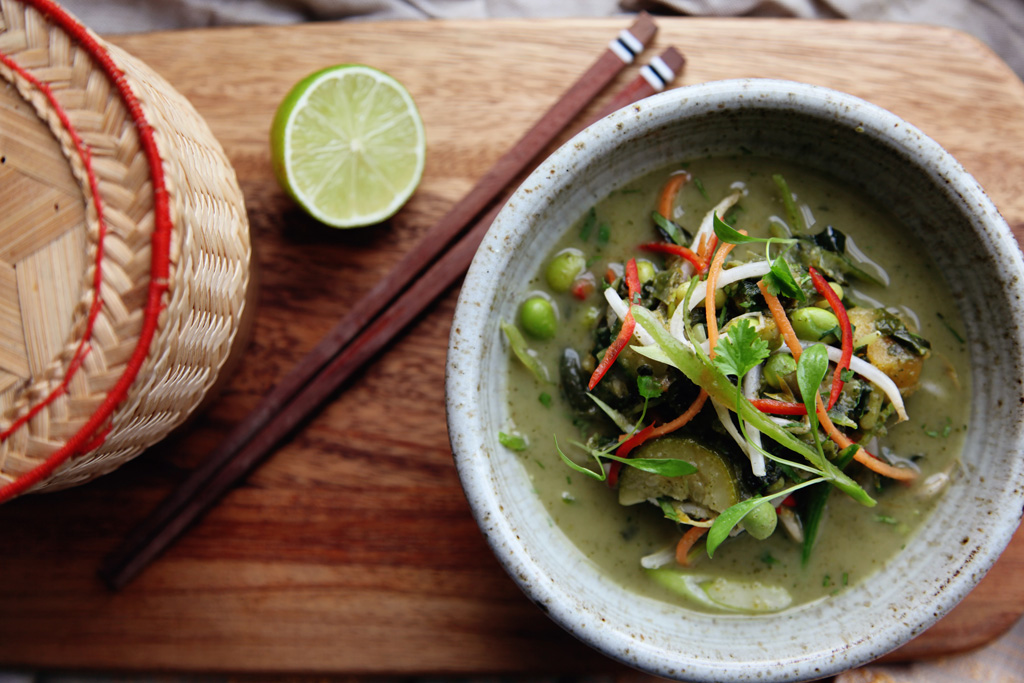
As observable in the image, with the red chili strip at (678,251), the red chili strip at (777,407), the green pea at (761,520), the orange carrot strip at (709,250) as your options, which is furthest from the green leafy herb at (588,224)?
the green pea at (761,520)

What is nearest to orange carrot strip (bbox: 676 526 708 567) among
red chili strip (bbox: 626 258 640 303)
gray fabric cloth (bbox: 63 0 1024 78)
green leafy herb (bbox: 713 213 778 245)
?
red chili strip (bbox: 626 258 640 303)

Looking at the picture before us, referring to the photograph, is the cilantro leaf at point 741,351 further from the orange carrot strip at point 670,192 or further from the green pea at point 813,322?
the orange carrot strip at point 670,192

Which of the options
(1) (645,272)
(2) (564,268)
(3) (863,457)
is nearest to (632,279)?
(1) (645,272)

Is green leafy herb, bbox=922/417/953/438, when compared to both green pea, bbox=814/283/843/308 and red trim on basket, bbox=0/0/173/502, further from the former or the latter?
red trim on basket, bbox=0/0/173/502

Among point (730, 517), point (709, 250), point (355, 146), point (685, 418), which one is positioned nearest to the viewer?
point (730, 517)

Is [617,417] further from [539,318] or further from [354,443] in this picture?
[354,443]
